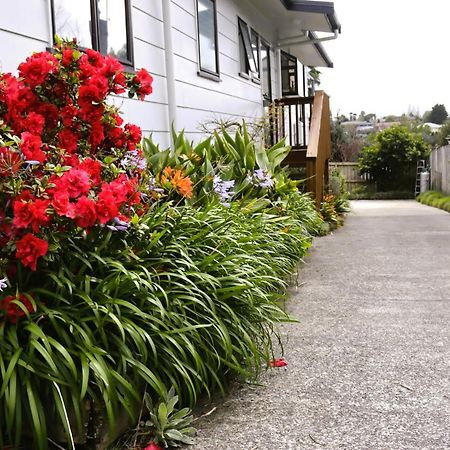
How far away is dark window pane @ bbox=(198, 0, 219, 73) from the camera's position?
8.00 meters

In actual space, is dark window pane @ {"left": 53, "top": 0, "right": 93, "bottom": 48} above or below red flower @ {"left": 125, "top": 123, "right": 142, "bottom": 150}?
above

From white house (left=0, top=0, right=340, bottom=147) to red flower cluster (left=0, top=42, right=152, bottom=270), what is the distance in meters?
1.24

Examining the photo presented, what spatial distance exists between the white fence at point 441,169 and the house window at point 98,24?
1406cm

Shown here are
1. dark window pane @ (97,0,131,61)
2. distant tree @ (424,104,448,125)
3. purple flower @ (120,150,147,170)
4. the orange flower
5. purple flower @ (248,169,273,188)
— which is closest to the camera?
purple flower @ (120,150,147,170)

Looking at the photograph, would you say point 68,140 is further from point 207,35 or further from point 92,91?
point 207,35

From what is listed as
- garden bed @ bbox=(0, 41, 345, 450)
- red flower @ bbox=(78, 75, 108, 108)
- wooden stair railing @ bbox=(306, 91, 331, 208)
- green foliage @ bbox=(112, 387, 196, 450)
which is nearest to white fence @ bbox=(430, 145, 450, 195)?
wooden stair railing @ bbox=(306, 91, 331, 208)

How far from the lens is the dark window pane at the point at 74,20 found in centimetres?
470

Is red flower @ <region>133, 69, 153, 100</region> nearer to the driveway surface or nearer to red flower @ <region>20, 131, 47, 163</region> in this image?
red flower @ <region>20, 131, 47, 163</region>

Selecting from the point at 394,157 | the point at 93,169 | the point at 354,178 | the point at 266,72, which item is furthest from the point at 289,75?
the point at 93,169

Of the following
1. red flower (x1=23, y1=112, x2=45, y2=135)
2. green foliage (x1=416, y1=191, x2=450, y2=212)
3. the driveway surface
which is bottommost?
the driveway surface

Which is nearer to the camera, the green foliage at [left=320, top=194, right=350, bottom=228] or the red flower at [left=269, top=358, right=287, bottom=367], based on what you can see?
the red flower at [left=269, top=358, right=287, bottom=367]

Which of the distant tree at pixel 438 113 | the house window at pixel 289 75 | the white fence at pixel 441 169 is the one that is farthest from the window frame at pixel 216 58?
the distant tree at pixel 438 113

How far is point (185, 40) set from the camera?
287 inches

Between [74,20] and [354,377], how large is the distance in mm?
3750
